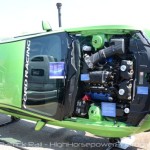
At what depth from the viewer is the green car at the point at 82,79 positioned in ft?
14.0

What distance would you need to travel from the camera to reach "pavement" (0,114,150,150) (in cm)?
518

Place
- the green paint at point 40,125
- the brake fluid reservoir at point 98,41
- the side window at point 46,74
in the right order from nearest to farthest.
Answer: the brake fluid reservoir at point 98,41 → the side window at point 46,74 → the green paint at point 40,125

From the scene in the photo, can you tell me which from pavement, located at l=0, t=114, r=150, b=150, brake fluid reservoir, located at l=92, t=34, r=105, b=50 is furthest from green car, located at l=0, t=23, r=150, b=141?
pavement, located at l=0, t=114, r=150, b=150

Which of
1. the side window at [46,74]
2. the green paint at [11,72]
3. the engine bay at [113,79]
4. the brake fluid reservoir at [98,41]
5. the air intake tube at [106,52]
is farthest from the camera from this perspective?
the green paint at [11,72]

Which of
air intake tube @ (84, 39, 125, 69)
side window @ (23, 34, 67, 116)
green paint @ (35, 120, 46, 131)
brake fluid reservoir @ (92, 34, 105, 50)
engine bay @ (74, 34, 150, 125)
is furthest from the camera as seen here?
green paint @ (35, 120, 46, 131)

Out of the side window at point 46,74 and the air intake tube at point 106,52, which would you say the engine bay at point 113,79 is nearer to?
the air intake tube at point 106,52

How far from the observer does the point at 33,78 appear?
5164mm

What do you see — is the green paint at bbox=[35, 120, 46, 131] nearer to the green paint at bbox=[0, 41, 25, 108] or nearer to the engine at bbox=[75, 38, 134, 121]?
the green paint at bbox=[0, 41, 25, 108]

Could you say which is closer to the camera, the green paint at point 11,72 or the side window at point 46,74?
the side window at point 46,74

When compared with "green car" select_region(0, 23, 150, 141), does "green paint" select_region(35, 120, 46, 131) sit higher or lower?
lower

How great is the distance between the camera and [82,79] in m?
4.79

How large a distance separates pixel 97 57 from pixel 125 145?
64.2 inches

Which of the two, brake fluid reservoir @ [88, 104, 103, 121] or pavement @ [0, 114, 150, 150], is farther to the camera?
pavement @ [0, 114, 150, 150]

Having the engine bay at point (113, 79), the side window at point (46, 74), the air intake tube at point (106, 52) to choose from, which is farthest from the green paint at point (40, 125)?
the air intake tube at point (106, 52)
